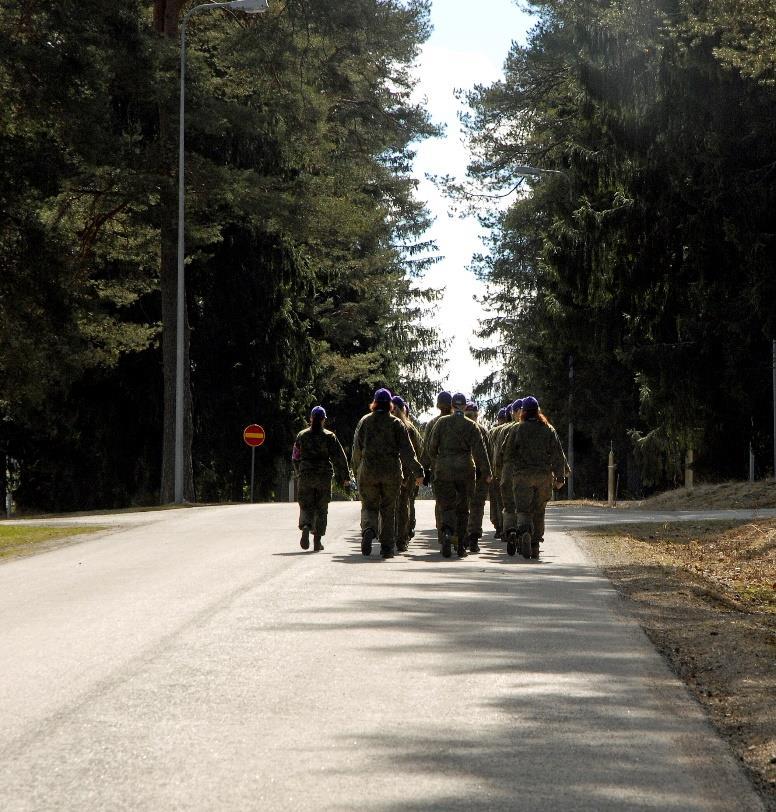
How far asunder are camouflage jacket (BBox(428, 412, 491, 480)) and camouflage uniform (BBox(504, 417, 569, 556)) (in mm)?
375

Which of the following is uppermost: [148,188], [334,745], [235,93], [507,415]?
[235,93]

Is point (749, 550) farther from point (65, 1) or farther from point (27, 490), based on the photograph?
point (27, 490)

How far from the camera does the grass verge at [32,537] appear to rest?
23188mm

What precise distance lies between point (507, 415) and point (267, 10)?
69.4 feet

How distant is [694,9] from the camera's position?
96.7ft

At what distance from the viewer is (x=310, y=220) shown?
4222cm

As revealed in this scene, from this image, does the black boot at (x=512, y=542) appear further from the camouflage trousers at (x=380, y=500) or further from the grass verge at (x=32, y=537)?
the grass verge at (x=32, y=537)

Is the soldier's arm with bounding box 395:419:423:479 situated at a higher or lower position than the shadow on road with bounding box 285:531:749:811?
higher

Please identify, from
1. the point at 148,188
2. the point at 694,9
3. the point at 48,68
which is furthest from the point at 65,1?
the point at 694,9

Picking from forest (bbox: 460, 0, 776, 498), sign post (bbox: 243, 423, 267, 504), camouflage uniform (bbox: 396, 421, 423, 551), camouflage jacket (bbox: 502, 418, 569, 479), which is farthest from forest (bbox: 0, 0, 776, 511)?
camouflage uniform (bbox: 396, 421, 423, 551)

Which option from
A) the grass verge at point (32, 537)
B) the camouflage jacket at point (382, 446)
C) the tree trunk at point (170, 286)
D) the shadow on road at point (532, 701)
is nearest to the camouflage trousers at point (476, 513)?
the camouflage jacket at point (382, 446)

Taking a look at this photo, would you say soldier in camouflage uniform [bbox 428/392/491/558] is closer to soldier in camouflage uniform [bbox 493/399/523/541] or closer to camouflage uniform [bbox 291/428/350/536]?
soldier in camouflage uniform [bbox 493/399/523/541]

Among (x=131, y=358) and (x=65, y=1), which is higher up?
(x=65, y=1)

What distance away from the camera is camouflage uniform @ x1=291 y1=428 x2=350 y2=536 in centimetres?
2117
